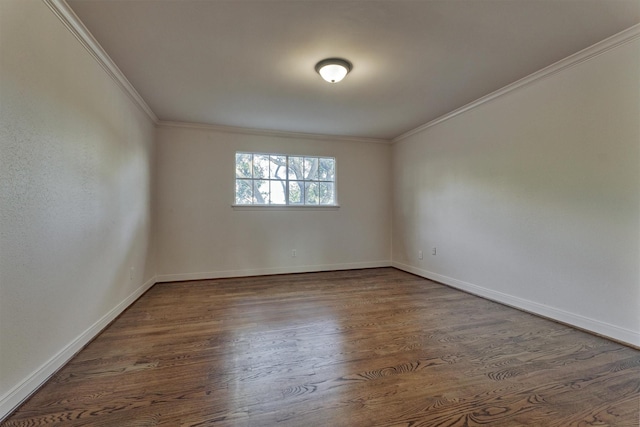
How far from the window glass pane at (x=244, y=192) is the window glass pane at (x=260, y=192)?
63 mm

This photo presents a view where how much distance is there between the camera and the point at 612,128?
2.17 m

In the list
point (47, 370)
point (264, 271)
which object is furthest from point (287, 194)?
point (47, 370)

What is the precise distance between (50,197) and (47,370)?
1.02m

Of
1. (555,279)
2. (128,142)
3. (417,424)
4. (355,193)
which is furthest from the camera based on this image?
(355,193)

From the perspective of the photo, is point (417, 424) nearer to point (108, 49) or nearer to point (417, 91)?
point (417, 91)

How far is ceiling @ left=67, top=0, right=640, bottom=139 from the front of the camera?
1.81m

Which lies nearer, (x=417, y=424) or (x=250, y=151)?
(x=417, y=424)

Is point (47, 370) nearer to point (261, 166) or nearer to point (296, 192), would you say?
point (261, 166)

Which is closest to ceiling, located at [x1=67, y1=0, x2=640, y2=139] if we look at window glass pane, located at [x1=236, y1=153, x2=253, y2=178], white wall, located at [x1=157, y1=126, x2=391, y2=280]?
white wall, located at [x1=157, y1=126, x2=391, y2=280]

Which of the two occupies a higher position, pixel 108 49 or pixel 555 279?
pixel 108 49

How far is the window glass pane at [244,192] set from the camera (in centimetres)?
434

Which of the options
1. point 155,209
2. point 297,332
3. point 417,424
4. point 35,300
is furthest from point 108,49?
point 417,424

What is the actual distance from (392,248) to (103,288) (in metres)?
4.22

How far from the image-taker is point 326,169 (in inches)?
190
